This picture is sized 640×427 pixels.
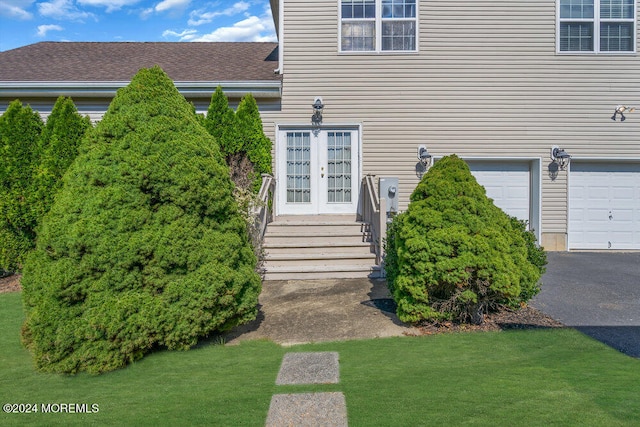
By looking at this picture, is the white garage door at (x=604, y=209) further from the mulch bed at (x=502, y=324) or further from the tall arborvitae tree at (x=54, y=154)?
the tall arborvitae tree at (x=54, y=154)

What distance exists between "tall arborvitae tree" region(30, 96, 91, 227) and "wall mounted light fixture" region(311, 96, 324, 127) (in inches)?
174

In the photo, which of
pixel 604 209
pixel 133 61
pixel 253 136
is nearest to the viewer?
pixel 253 136

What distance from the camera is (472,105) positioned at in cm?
966

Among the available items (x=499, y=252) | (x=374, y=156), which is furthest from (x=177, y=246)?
(x=374, y=156)

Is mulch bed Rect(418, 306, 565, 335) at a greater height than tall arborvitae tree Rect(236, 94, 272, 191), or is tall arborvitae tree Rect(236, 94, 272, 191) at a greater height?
tall arborvitae tree Rect(236, 94, 272, 191)

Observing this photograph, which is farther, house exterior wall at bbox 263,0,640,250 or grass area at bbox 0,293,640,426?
house exterior wall at bbox 263,0,640,250

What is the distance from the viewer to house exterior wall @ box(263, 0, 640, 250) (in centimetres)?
962

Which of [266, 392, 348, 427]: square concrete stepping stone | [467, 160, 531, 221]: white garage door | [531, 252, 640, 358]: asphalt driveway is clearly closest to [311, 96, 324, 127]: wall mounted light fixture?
[467, 160, 531, 221]: white garage door

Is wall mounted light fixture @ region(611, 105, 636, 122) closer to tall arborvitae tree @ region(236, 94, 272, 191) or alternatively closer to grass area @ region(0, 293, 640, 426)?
grass area @ region(0, 293, 640, 426)

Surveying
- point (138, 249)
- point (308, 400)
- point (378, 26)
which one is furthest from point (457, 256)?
point (378, 26)

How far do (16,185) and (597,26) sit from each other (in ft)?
38.5

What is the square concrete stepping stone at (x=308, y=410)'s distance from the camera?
2.87 meters

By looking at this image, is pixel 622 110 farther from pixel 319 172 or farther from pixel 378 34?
pixel 319 172

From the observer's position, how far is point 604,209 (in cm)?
989
